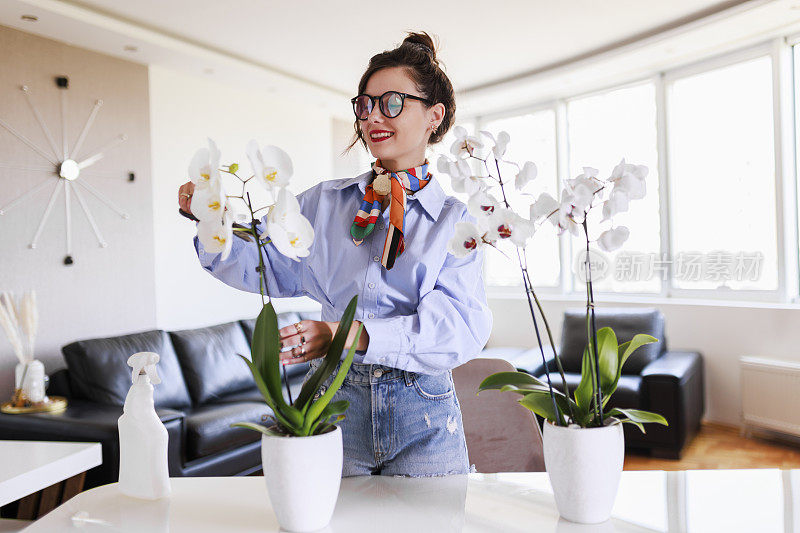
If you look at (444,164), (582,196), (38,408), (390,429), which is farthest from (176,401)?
(582,196)

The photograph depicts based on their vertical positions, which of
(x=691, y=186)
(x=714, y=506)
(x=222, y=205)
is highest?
(x=691, y=186)

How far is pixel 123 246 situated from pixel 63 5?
150 centimetres

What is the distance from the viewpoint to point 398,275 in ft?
3.78

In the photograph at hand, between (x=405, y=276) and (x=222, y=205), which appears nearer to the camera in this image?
(x=222, y=205)

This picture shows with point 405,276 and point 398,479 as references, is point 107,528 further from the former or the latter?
point 405,276

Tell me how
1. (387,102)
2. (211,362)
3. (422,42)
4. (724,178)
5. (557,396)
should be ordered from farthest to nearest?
(724,178) → (211,362) → (422,42) → (387,102) → (557,396)

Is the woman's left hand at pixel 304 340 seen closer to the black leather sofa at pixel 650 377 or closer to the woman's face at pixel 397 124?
the woman's face at pixel 397 124

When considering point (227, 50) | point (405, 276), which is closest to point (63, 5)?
point (227, 50)

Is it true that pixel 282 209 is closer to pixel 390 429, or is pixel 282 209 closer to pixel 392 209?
pixel 392 209

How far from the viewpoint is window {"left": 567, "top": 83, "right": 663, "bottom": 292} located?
521 centimetres

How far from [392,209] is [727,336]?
417 centimetres

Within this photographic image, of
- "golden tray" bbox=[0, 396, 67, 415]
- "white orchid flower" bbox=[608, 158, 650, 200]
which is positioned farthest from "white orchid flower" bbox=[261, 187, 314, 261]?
"golden tray" bbox=[0, 396, 67, 415]

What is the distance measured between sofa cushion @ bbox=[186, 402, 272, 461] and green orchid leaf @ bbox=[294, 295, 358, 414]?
2.40 m

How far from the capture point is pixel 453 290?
44.2 inches
